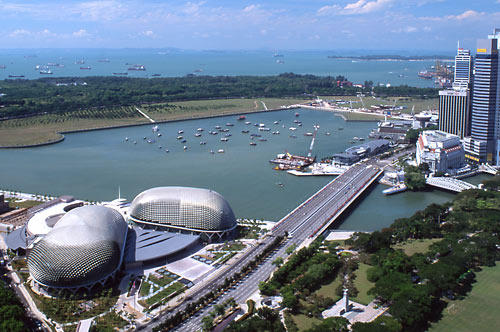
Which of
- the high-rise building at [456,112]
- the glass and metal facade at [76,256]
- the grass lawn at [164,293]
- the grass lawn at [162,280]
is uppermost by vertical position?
the high-rise building at [456,112]

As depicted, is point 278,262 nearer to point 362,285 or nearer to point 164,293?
point 362,285

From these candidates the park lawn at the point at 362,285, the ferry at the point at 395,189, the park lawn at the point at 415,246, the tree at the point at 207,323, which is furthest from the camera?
the ferry at the point at 395,189

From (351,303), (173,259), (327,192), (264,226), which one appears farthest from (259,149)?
(351,303)

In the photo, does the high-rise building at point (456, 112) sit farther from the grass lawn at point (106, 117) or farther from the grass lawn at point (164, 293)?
the grass lawn at point (164, 293)

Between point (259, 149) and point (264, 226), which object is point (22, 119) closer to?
point (259, 149)

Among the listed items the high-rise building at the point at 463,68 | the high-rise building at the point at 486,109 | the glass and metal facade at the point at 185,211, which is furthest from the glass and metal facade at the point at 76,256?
the high-rise building at the point at 463,68

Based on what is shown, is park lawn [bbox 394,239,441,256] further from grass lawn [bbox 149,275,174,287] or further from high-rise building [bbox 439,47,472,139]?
high-rise building [bbox 439,47,472,139]
